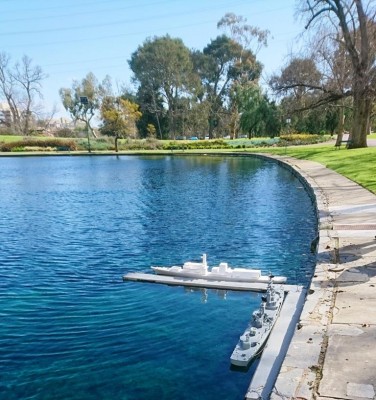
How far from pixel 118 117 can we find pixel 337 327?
159ft

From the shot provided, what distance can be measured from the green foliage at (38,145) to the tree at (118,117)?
4944 mm

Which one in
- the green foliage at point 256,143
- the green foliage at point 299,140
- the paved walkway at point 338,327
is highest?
the green foliage at point 299,140

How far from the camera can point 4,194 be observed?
20.5 m

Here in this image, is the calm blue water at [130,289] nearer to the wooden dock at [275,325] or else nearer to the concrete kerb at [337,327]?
the wooden dock at [275,325]

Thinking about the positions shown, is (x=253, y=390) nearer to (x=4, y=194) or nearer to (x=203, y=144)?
(x=4, y=194)

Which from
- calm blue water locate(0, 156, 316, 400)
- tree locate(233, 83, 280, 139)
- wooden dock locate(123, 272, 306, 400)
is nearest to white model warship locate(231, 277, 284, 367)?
wooden dock locate(123, 272, 306, 400)

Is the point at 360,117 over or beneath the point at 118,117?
beneath

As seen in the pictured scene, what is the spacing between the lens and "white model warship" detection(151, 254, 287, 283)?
798cm

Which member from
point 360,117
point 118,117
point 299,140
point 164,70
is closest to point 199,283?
point 360,117

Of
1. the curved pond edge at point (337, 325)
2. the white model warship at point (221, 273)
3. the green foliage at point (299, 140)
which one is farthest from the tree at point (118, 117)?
the curved pond edge at point (337, 325)

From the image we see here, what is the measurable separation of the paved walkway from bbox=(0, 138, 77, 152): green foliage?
50087 millimetres

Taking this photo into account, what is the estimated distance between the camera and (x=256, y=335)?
18.1ft

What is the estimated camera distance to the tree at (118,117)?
5119 centimetres

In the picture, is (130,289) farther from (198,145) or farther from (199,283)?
(198,145)
